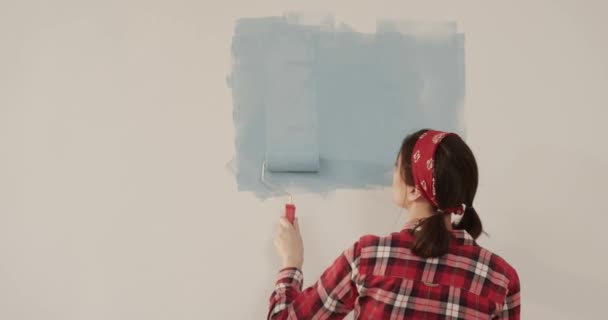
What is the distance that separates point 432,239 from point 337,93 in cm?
38

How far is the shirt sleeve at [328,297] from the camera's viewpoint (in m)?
0.95

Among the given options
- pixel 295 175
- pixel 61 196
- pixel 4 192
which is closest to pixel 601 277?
pixel 295 175

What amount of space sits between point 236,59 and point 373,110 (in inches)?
10.7

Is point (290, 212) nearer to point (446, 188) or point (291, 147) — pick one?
point (291, 147)

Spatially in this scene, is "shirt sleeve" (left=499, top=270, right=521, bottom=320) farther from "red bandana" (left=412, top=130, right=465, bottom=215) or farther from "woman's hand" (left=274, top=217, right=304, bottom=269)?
"woman's hand" (left=274, top=217, right=304, bottom=269)

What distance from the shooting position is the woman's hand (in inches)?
41.6

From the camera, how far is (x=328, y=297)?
37.7 inches

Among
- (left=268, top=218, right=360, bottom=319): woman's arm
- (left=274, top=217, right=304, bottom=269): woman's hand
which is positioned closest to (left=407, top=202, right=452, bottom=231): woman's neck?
(left=268, top=218, right=360, bottom=319): woman's arm

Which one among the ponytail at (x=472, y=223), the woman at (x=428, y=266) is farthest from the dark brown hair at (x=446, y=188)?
the ponytail at (x=472, y=223)

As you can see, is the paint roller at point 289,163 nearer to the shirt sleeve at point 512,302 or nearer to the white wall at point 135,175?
the white wall at point 135,175

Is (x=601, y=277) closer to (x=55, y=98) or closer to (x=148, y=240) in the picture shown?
(x=148, y=240)

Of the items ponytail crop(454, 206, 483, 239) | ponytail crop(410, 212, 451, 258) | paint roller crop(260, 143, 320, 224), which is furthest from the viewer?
paint roller crop(260, 143, 320, 224)

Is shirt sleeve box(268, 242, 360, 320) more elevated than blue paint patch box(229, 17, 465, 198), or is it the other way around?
blue paint patch box(229, 17, 465, 198)

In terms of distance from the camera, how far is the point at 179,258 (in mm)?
1136
